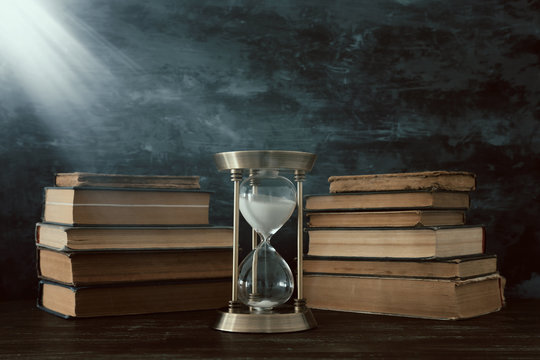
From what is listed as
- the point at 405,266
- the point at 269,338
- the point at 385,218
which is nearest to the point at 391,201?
the point at 385,218

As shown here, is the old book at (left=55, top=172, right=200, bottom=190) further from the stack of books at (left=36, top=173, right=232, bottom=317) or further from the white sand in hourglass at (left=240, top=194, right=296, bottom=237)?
the white sand in hourglass at (left=240, top=194, right=296, bottom=237)

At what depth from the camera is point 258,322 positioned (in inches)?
52.4

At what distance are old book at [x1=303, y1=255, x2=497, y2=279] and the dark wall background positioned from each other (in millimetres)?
281

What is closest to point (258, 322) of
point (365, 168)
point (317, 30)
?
point (365, 168)

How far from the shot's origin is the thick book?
157 centimetres

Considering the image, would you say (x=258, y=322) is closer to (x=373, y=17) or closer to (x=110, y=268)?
(x=110, y=268)

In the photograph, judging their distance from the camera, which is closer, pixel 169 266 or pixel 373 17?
pixel 169 266

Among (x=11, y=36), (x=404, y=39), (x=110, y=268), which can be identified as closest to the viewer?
(x=110, y=268)

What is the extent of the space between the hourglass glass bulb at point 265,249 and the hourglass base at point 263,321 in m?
0.04

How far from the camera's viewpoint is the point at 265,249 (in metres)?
1.39

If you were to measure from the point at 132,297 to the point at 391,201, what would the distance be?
672mm

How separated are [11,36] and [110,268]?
2.59 ft

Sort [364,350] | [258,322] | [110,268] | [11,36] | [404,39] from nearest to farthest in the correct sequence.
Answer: [364,350]
[258,322]
[110,268]
[11,36]
[404,39]

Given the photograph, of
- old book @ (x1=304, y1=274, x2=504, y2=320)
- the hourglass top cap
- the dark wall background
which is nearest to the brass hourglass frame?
the hourglass top cap
